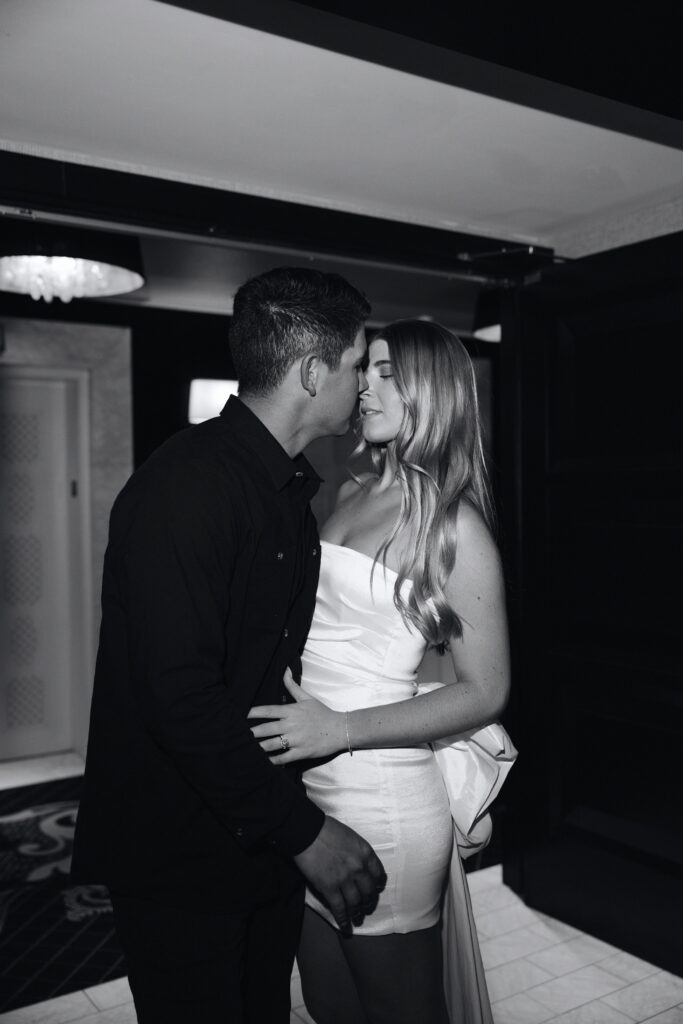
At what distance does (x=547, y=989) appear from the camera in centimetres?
257

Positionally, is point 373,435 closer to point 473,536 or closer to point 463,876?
point 473,536

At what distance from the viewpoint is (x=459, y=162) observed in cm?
253

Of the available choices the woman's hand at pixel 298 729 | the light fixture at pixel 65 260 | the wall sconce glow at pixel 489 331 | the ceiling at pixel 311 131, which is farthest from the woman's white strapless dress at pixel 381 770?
the wall sconce glow at pixel 489 331

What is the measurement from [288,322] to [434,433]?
0.41m

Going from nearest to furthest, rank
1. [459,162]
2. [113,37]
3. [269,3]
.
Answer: [269,3], [113,37], [459,162]

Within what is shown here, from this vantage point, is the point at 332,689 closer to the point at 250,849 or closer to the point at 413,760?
the point at 413,760

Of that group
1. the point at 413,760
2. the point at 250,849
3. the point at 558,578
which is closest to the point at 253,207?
the point at 558,578

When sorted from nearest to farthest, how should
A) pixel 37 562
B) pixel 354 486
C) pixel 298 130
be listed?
pixel 354 486
pixel 298 130
pixel 37 562

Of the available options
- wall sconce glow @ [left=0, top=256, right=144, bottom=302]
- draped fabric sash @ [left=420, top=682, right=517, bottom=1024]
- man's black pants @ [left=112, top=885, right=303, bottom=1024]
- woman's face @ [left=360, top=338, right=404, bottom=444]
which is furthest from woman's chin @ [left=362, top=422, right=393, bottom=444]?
wall sconce glow @ [left=0, top=256, right=144, bottom=302]

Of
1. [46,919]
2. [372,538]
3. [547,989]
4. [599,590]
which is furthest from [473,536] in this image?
[46,919]

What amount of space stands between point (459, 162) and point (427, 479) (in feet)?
4.24

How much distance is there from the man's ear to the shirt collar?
9 cm

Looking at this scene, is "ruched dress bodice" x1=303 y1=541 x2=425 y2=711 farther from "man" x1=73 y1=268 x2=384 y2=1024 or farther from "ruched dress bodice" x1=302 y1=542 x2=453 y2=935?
"man" x1=73 y1=268 x2=384 y2=1024

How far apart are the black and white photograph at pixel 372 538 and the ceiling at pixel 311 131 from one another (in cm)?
1
